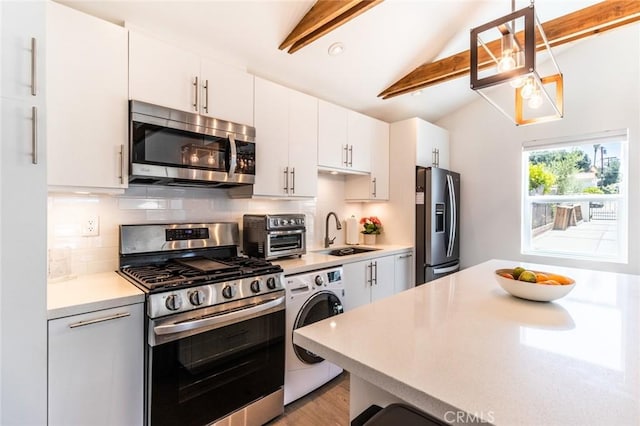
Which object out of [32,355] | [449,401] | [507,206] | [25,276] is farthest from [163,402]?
[507,206]

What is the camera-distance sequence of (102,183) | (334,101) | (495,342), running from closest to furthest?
(495,342) → (102,183) → (334,101)

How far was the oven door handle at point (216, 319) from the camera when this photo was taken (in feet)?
4.69

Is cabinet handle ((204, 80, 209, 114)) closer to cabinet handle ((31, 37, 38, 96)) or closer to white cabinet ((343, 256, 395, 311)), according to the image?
cabinet handle ((31, 37, 38, 96))

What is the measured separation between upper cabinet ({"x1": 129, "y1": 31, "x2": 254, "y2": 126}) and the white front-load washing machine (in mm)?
1210

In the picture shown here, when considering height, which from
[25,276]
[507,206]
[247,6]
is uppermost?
[247,6]

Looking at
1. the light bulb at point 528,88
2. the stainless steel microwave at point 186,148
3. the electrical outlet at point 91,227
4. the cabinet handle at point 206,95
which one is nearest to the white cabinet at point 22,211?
the stainless steel microwave at point 186,148

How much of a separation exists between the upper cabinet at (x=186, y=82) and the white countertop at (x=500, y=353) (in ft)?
5.15

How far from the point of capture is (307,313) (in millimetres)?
2160

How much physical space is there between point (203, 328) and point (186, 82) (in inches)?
56.4

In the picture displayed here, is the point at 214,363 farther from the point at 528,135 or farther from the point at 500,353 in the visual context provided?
the point at 528,135

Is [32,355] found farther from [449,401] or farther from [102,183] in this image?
[449,401]

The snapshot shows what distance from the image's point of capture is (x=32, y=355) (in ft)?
3.78

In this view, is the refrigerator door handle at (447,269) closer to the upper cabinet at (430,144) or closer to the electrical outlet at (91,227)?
the upper cabinet at (430,144)

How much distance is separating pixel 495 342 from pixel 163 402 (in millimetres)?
1459
